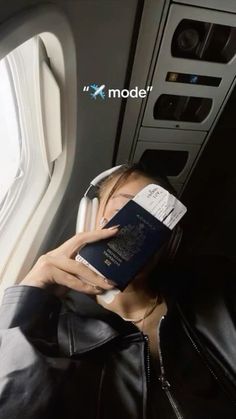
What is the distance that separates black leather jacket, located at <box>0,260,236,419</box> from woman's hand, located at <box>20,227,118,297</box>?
0.03 meters

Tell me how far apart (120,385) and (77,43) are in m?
0.86

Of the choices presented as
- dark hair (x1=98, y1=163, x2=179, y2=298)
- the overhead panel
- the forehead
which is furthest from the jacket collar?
the overhead panel

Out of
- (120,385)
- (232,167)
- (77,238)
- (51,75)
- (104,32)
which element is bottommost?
(120,385)

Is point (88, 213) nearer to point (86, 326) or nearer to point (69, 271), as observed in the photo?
point (69, 271)


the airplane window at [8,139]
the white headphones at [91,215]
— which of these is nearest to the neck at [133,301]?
the white headphones at [91,215]

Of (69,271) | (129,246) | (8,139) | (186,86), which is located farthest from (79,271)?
(186,86)

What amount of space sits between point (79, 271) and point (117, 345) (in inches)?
9.1

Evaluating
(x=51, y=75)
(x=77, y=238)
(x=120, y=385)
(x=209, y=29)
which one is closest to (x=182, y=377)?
(x=120, y=385)

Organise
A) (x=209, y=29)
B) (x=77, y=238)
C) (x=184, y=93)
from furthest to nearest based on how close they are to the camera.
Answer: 1. (x=184, y=93)
2. (x=209, y=29)
3. (x=77, y=238)

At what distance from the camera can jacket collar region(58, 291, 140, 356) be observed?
78 cm

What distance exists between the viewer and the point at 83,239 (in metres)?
0.72

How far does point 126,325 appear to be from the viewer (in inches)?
33.6

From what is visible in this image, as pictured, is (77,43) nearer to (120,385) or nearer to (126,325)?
(126,325)

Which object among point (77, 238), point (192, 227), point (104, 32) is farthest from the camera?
point (192, 227)
